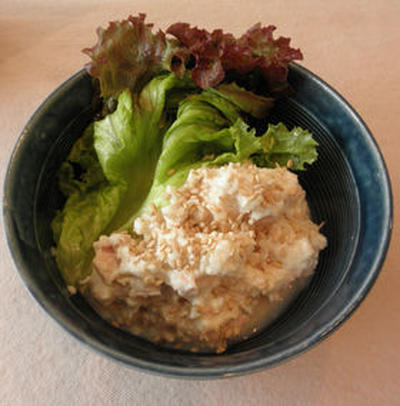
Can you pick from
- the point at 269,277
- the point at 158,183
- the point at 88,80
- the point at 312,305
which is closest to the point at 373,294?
the point at 312,305

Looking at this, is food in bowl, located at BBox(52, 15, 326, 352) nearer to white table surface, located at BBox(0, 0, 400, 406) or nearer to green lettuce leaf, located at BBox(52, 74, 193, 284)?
green lettuce leaf, located at BBox(52, 74, 193, 284)

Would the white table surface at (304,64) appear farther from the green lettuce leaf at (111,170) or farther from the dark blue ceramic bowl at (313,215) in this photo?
the green lettuce leaf at (111,170)

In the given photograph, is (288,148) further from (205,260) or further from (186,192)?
(205,260)

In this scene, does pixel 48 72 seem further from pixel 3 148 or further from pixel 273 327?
pixel 273 327

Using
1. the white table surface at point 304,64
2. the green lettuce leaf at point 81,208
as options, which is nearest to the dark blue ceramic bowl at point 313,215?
the green lettuce leaf at point 81,208

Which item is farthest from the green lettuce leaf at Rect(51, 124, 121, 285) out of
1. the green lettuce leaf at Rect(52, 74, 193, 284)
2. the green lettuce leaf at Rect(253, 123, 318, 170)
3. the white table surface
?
the green lettuce leaf at Rect(253, 123, 318, 170)

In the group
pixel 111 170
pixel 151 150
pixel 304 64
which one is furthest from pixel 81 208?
pixel 304 64
